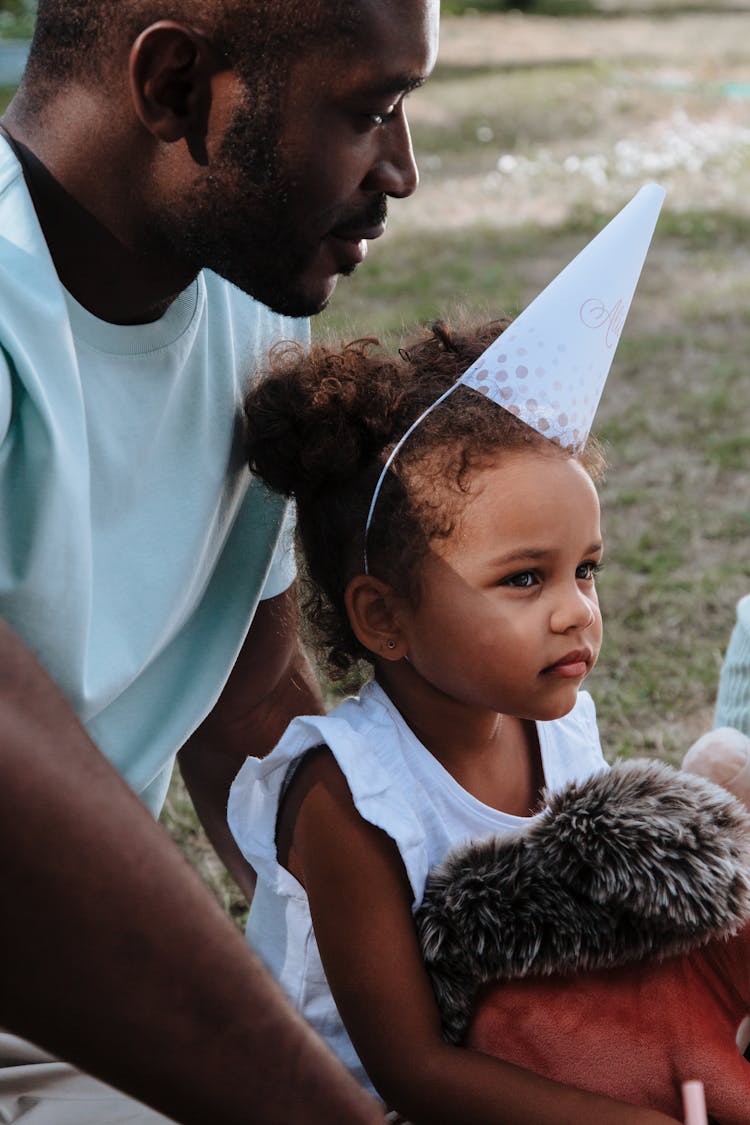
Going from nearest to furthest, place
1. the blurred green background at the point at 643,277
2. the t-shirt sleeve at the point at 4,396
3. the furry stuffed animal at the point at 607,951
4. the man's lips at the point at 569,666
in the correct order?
the t-shirt sleeve at the point at 4,396
the furry stuffed animal at the point at 607,951
the man's lips at the point at 569,666
the blurred green background at the point at 643,277

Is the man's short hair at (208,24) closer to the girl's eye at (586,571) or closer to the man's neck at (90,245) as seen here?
the man's neck at (90,245)

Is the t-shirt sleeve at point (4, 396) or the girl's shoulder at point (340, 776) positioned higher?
the t-shirt sleeve at point (4, 396)

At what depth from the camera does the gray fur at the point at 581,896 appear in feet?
5.32

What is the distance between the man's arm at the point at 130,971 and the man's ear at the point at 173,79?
2.59ft

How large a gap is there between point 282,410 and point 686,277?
483 centimetres

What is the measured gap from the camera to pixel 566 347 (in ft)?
5.84

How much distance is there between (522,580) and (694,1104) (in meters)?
0.59

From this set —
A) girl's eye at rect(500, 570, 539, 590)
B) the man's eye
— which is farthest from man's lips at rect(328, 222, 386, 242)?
girl's eye at rect(500, 570, 539, 590)

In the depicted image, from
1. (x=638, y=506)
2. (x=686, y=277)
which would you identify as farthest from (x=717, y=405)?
(x=686, y=277)

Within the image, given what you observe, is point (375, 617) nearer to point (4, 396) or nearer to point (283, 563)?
point (283, 563)

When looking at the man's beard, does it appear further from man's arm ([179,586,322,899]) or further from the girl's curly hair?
man's arm ([179,586,322,899])

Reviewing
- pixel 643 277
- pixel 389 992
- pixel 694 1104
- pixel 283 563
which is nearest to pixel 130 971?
pixel 389 992

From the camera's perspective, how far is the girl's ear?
5.93ft

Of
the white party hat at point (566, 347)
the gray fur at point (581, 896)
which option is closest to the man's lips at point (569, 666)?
the gray fur at point (581, 896)
